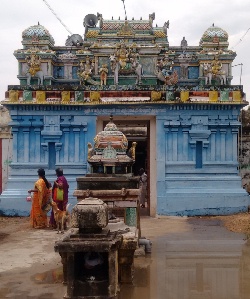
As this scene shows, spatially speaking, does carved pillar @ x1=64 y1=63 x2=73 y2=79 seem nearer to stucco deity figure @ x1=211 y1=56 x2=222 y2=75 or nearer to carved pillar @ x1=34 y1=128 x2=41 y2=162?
carved pillar @ x1=34 y1=128 x2=41 y2=162

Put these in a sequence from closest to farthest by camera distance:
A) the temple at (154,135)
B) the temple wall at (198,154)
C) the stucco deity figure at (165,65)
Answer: the temple at (154,135) < the temple wall at (198,154) < the stucco deity figure at (165,65)

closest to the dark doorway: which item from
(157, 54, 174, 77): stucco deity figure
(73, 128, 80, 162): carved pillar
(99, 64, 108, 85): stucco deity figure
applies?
(73, 128, 80, 162): carved pillar

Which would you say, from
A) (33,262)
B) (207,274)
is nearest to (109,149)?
(33,262)

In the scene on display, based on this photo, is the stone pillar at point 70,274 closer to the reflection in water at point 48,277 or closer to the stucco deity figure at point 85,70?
the reflection in water at point 48,277

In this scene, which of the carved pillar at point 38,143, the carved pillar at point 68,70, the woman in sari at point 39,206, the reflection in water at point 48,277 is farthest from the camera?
the carved pillar at point 68,70

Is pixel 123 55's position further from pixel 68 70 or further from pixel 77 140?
pixel 77 140

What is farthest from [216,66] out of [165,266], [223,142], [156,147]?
[165,266]

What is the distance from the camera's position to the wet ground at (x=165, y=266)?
20.0 feet

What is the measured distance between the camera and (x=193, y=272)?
23.1ft

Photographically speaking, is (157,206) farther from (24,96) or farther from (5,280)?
(5,280)

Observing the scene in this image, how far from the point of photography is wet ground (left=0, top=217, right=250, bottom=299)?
6.10m

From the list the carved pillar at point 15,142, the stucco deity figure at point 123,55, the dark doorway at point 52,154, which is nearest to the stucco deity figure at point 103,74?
the stucco deity figure at point 123,55

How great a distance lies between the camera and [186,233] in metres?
10.9

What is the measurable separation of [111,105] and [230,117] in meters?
3.88
